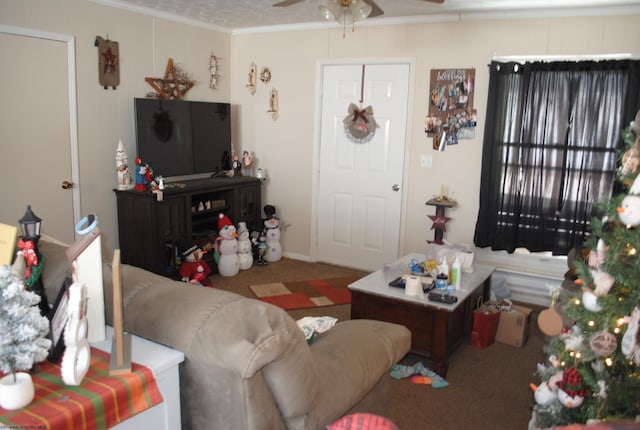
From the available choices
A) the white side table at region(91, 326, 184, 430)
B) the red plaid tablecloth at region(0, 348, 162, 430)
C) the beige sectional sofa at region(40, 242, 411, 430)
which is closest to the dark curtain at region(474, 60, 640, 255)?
the beige sectional sofa at region(40, 242, 411, 430)

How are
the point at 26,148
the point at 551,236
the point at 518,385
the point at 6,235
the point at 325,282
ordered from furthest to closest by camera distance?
1. the point at 325,282
2. the point at 551,236
3. the point at 26,148
4. the point at 518,385
5. the point at 6,235

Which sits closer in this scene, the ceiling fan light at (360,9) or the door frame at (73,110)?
the ceiling fan light at (360,9)

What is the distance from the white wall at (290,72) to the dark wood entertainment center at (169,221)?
8.7 inches

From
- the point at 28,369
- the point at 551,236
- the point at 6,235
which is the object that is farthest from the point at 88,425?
the point at 551,236

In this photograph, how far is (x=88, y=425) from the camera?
1.15 m

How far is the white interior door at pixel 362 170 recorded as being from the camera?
16.3 ft

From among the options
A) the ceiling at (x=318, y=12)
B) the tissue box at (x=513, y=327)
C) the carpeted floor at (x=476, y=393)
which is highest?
the ceiling at (x=318, y=12)

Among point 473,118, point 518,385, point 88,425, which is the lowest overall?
point 518,385

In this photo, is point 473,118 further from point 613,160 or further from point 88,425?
point 88,425

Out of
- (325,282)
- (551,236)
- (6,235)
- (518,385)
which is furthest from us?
(325,282)

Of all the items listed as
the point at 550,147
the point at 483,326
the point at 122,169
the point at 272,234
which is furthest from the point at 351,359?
the point at 272,234

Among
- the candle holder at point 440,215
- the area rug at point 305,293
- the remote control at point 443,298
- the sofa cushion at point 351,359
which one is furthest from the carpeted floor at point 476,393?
the area rug at point 305,293

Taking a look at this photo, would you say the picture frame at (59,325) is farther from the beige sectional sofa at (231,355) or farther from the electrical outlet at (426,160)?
the electrical outlet at (426,160)

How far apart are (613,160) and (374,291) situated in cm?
226
